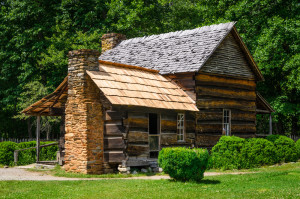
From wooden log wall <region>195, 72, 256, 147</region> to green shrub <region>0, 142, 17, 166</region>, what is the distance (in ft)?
34.0

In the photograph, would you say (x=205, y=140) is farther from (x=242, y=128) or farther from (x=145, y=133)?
(x=145, y=133)

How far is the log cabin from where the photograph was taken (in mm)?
19469

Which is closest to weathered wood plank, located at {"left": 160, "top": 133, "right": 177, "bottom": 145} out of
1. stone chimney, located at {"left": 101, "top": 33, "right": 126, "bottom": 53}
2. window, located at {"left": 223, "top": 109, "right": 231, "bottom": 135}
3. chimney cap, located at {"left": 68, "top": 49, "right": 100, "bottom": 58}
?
window, located at {"left": 223, "top": 109, "right": 231, "bottom": 135}

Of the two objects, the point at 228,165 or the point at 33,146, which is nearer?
the point at 228,165

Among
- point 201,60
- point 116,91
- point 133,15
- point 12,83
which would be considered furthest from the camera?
point 12,83

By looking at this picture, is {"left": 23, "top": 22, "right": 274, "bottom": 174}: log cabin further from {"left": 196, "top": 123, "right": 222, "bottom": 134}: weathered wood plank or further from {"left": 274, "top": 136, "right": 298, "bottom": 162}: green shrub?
{"left": 274, "top": 136, "right": 298, "bottom": 162}: green shrub

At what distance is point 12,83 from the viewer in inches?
1549

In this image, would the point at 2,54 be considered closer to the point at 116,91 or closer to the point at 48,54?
the point at 48,54

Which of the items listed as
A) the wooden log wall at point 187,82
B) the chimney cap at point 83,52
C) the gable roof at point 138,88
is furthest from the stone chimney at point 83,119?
the wooden log wall at point 187,82

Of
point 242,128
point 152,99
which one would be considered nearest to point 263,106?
point 242,128

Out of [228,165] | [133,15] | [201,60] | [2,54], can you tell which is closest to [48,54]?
[2,54]

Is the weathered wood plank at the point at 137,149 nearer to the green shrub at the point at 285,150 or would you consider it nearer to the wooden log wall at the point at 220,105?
the wooden log wall at the point at 220,105

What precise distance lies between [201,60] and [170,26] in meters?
23.1

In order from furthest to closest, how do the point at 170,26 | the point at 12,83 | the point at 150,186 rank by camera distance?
the point at 170,26, the point at 12,83, the point at 150,186
